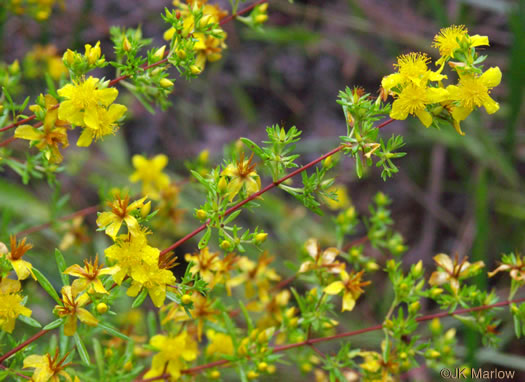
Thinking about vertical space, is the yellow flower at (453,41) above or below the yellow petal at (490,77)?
above

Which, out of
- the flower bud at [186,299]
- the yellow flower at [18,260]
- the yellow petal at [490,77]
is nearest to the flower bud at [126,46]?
the yellow flower at [18,260]

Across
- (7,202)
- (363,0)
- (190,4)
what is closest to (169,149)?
(7,202)

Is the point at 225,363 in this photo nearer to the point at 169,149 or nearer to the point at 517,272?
the point at 517,272

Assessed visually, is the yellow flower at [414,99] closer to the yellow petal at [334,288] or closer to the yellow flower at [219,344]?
the yellow petal at [334,288]

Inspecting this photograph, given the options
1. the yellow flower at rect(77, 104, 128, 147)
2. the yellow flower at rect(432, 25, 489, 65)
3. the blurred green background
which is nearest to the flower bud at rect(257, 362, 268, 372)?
the yellow flower at rect(77, 104, 128, 147)

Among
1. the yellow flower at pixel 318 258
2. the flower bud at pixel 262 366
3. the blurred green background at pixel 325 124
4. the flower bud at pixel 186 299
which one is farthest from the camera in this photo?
the blurred green background at pixel 325 124

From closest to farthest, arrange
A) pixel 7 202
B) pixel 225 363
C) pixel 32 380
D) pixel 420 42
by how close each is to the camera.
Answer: pixel 32 380, pixel 225 363, pixel 7 202, pixel 420 42
